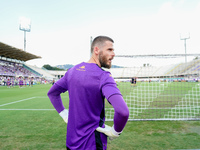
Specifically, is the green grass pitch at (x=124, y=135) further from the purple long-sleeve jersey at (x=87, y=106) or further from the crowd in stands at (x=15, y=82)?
the crowd in stands at (x=15, y=82)

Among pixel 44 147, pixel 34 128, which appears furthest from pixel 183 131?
pixel 34 128

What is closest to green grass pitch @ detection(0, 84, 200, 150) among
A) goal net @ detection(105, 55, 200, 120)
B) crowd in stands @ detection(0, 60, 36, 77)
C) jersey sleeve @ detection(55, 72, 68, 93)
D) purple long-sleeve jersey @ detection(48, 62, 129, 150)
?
goal net @ detection(105, 55, 200, 120)

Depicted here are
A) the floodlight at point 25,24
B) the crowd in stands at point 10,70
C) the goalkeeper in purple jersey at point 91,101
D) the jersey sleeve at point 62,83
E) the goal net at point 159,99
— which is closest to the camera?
the goalkeeper in purple jersey at point 91,101

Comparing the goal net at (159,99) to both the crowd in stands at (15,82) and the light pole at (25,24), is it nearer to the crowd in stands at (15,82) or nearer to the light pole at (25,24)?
the crowd in stands at (15,82)

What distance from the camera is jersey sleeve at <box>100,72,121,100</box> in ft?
3.71

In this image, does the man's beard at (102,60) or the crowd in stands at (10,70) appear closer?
the man's beard at (102,60)

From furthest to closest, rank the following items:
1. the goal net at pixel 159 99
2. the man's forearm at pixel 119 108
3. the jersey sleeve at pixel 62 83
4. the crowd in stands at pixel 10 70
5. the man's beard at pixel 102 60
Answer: the crowd in stands at pixel 10 70 → the goal net at pixel 159 99 → the jersey sleeve at pixel 62 83 → the man's beard at pixel 102 60 → the man's forearm at pixel 119 108

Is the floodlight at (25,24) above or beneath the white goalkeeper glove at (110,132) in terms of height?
above

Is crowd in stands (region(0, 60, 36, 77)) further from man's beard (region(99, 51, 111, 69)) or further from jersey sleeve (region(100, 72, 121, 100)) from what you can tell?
jersey sleeve (region(100, 72, 121, 100))

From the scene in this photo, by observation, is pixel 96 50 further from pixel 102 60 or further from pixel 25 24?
pixel 25 24

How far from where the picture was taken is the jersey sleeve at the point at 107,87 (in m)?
1.13

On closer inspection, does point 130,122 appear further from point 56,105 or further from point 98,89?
point 98,89

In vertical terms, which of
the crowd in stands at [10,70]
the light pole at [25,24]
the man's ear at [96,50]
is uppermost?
the light pole at [25,24]

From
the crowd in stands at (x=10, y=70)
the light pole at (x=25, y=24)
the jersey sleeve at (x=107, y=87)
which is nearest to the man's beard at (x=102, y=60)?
the jersey sleeve at (x=107, y=87)
